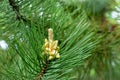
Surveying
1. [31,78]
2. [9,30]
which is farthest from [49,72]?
[9,30]

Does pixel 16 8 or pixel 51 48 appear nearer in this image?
pixel 51 48

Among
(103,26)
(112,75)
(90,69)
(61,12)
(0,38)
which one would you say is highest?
(61,12)

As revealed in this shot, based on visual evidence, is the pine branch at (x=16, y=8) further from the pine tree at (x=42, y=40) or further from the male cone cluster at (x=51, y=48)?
the male cone cluster at (x=51, y=48)

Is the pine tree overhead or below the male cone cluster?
below

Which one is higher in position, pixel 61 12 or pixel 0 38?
pixel 61 12

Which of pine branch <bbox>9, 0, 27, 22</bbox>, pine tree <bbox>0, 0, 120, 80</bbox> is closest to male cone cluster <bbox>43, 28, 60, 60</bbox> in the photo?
pine tree <bbox>0, 0, 120, 80</bbox>

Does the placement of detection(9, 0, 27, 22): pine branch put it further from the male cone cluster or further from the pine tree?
the male cone cluster

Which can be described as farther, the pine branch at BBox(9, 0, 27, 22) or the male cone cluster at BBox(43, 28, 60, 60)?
the pine branch at BBox(9, 0, 27, 22)

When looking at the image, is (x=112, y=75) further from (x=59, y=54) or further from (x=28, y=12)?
(x=59, y=54)

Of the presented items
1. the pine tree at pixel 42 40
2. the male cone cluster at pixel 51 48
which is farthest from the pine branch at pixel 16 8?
the male cone cluster at pixel 51 48

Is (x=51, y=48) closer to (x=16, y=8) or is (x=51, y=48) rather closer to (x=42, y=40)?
(x=42, y=40)

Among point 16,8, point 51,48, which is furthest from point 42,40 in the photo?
point 16,8
